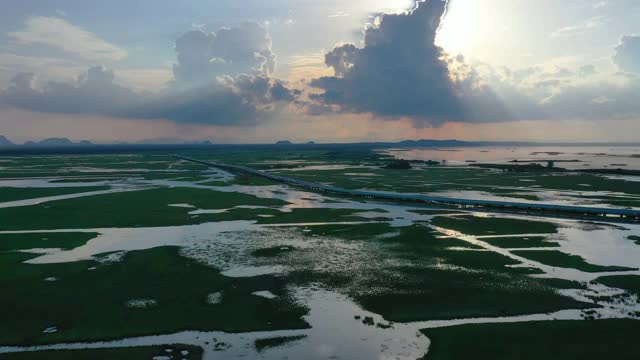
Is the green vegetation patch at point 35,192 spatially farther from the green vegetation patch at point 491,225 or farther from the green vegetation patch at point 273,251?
the green vegetation patch at point 491,225

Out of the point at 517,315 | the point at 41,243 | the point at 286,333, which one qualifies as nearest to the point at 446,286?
the point at 517,315

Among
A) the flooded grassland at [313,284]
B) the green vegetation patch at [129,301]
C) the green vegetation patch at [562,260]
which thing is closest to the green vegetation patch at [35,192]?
the flooded grassland at [313,284]

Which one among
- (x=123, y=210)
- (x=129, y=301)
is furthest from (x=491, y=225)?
(x=123, y=210)

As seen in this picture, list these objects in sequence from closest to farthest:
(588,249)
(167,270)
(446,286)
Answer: (446,286) → (167,270) → (588,249)

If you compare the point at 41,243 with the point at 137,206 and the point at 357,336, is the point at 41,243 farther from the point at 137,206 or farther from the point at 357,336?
the point at 357,336

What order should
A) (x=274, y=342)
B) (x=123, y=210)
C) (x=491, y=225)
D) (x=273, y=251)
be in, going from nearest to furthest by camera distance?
(x=274, y=342) < (x=273, y=251) < (x=491, y=225) < (x=123, y=210)

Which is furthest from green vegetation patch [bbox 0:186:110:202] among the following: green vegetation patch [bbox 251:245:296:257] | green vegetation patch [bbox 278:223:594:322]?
green vegetation patch [bbox 278:223:594:322]

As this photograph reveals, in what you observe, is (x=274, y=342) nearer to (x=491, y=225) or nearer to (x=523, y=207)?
(x=491, y=225)
